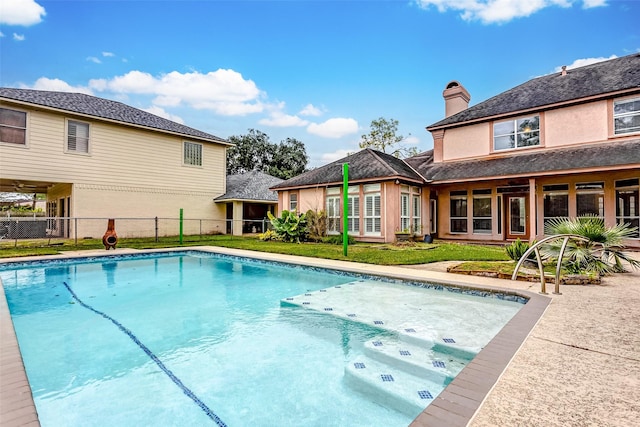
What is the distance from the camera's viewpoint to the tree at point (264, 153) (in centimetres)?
3831

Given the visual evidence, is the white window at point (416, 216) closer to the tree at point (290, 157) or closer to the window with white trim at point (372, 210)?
the window with white trim at point (372, 210)

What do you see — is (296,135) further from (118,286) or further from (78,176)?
(118,286)

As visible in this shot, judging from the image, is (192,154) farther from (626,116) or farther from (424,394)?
(626,116)

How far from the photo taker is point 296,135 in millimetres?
38938

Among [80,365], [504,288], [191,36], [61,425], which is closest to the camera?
[61,425]

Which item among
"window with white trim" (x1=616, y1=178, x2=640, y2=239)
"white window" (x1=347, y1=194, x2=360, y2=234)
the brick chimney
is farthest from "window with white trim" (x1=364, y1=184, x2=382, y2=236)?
"window with white trim" (x1=616, y1=178, x2=640, y2=239)

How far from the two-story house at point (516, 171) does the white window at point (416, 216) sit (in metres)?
0.05

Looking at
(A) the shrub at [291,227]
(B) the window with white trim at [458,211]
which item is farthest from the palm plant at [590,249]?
(A) the shrub at [291,227]

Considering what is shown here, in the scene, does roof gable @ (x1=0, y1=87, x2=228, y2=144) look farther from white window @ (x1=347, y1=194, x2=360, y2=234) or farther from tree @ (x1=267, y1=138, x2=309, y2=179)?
tree @ (x1=267, y1=138, x2=309, y2=179)

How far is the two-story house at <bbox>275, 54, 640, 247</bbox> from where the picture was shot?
1171 cm

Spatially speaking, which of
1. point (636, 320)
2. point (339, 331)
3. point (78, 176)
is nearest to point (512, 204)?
point (636, 320)

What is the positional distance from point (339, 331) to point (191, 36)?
688 inches

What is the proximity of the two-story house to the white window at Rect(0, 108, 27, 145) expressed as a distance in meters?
11.4

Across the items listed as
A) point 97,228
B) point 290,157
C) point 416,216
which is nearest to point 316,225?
point 416,216
